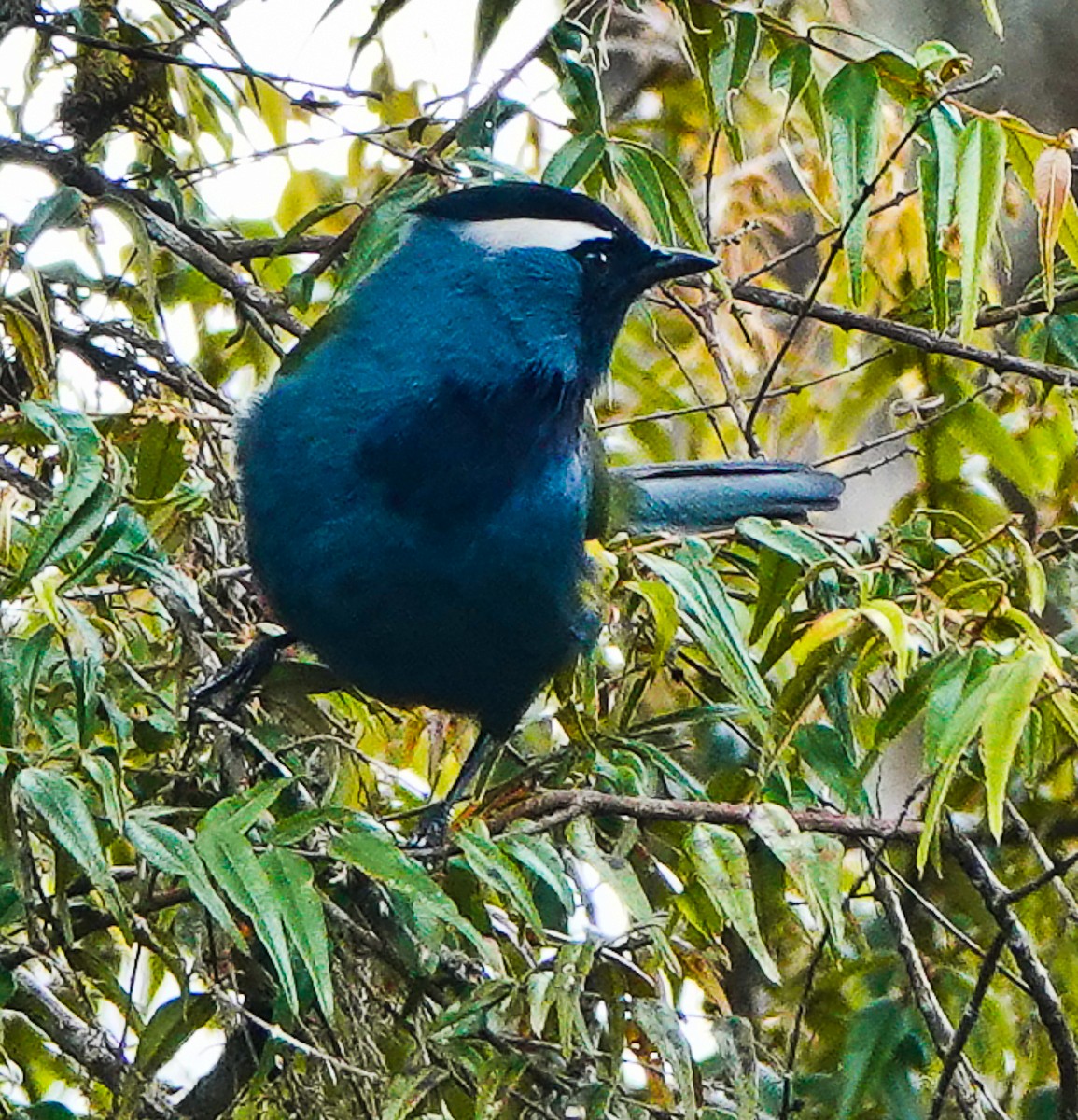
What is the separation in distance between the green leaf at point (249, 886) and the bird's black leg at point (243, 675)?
48 cm

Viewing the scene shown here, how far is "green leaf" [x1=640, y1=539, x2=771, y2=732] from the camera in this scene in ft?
5.85

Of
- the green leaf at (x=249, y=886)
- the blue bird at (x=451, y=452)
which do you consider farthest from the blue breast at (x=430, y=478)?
the green leaf at (x=249, y=886)

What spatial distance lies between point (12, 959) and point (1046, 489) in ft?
5.33

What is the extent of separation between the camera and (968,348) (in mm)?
2357

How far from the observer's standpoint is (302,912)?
1.54 meters

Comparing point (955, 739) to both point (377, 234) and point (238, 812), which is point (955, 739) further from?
point (377, 234)

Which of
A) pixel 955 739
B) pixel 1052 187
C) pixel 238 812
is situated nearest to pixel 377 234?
pixel 1052 187

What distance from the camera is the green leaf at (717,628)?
178 centimetres

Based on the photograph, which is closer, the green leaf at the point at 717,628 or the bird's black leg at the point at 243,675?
the green leaf at the point at 717,628

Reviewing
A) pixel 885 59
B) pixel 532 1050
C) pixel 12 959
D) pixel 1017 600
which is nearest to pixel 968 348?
pixel 1017 600

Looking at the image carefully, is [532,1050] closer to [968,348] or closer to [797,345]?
[968,348]

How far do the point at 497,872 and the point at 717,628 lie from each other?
327 mm

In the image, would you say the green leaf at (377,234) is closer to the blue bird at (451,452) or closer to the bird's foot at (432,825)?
the blue bird at (451,452)

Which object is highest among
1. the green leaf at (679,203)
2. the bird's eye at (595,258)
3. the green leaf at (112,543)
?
the green leaf at (679,203)
